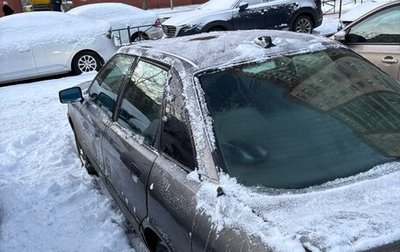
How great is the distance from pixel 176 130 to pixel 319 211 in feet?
3.05

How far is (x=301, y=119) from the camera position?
228 centimetres

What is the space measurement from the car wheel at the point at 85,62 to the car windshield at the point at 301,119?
880cm

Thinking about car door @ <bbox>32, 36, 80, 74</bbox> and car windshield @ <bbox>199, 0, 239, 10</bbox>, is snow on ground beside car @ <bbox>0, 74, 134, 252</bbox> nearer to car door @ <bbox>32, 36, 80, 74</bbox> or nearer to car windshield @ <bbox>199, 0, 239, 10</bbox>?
car door @ <bbox>32, 36, 80, 74</bbox>

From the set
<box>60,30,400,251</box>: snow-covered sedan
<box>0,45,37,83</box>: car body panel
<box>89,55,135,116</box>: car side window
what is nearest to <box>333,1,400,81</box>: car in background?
<box>60,30,400,251</box>: snow-covered sedan

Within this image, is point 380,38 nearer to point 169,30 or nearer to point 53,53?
point 169,30

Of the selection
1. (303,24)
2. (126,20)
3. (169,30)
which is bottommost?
(303,24)

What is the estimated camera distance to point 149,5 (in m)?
29.2

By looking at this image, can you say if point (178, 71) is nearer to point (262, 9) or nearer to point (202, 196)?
point (202, 196)

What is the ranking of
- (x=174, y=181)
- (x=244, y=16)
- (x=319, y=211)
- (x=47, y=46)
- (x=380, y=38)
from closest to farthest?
1. (x=319, y=211)
2. (x=174, y=181)
3. (x=380, y=38)
4. (x=47, y=46)
5. (x=244, y=16)

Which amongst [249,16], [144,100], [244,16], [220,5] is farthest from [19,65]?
[144,100]

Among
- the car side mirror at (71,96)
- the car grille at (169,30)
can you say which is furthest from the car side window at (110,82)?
the car grille at (169,30)

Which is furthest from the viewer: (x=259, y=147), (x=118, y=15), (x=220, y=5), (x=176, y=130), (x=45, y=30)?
(x=118, y=15)

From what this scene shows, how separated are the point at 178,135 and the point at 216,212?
0.59 m

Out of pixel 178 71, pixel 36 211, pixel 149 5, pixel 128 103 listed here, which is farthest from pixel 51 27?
pixel 149 5
